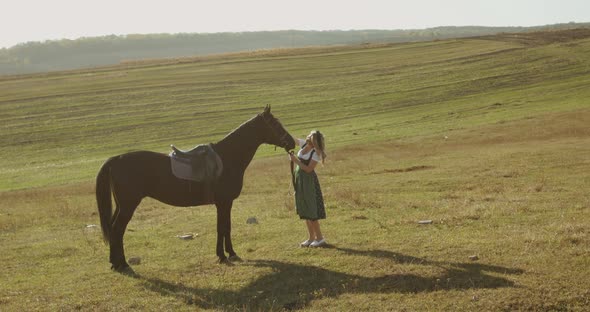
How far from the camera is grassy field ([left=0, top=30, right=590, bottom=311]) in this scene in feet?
35.9

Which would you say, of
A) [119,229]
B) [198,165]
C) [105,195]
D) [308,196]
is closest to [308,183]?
[308,196]

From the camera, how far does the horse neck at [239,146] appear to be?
1284cm

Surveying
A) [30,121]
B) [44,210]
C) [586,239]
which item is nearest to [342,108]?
[30,121]

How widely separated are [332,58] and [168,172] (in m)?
78.3

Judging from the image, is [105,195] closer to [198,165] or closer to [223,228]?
[198,165]

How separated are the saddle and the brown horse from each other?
0.14 meters

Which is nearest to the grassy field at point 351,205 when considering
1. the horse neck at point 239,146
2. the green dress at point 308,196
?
the green dress at point 308,196

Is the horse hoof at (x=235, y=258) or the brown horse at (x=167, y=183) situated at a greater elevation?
the brown horse at (x=167, y=183)

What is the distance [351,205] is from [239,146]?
6706mm

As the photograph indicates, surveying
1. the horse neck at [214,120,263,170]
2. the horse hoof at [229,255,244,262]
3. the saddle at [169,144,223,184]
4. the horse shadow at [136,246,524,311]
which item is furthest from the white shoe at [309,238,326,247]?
the saddle at [169,144,223,184]

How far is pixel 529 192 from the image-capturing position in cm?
1884

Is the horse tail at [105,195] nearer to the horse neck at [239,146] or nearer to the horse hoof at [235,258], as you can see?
the horse neck at [239,146]

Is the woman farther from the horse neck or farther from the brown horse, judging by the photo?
the horse neck

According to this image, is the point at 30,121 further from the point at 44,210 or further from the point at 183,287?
the point at 183,287
